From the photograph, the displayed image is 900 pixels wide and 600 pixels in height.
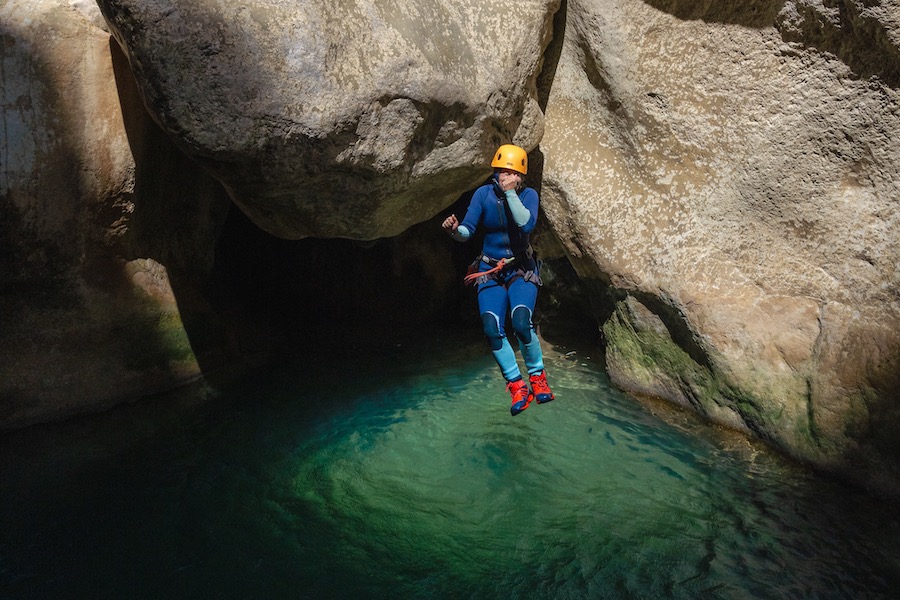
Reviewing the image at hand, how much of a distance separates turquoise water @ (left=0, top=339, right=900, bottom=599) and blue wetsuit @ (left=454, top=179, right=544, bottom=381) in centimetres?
70

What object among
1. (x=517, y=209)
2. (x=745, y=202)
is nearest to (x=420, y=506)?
(x=517, y=209)

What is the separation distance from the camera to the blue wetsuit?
4078 mm

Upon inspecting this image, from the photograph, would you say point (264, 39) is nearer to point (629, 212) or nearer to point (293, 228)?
point (293, 228)

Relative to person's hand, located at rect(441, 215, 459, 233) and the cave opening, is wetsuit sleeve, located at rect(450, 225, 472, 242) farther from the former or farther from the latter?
the cave opening

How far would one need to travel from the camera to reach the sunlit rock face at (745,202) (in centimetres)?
381

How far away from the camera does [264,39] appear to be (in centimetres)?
348

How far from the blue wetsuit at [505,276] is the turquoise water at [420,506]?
27.5 inches

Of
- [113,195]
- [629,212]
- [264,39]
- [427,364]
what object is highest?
[264,39]

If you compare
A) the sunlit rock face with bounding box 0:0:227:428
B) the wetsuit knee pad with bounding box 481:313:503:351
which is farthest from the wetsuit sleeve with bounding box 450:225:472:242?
the sunlit rock face with bounding box 0:0:227:428

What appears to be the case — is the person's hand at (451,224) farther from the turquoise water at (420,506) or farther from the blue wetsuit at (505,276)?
the turquoise water at (420,506)

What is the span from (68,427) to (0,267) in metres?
1.12

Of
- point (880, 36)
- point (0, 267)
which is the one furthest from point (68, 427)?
point (880, 36)

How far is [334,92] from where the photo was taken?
362 centimetres

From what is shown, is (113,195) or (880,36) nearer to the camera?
(880,36)
